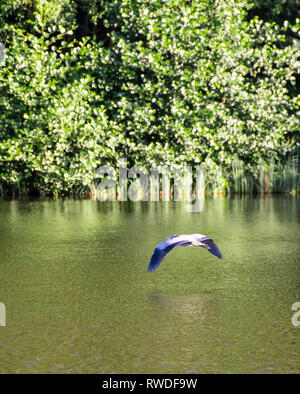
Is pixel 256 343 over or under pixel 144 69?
under

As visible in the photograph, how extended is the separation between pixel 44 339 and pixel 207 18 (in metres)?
15.6

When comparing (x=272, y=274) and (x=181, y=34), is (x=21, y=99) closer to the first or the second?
(x=181, y=34)

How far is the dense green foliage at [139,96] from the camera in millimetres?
18297

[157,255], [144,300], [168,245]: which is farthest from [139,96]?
[144,300]

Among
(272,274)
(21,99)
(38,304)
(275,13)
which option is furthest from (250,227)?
(275,13)

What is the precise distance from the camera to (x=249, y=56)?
19.6 meters

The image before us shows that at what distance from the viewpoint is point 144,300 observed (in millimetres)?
6387

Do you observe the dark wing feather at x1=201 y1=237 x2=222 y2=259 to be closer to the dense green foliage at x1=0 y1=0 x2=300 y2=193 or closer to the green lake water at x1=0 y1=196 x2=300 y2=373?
the green lake water at x1=0 y1=196 x2=300 y2=373

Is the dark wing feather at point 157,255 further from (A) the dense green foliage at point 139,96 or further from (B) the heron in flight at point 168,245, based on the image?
(A) the dense green foliage at point 139,96

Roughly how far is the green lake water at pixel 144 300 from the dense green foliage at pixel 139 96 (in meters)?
6.19

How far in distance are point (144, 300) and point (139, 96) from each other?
42.9 ft

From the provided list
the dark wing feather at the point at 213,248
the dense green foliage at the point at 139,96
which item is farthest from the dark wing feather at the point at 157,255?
the dense green foliage at the point at 139,96

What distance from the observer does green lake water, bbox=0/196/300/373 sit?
4.71 meters

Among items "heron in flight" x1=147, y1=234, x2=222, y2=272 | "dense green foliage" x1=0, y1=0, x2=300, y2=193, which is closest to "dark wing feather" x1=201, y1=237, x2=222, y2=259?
"heron in flight" x1=147, y1=234, x2=222, y2=272
